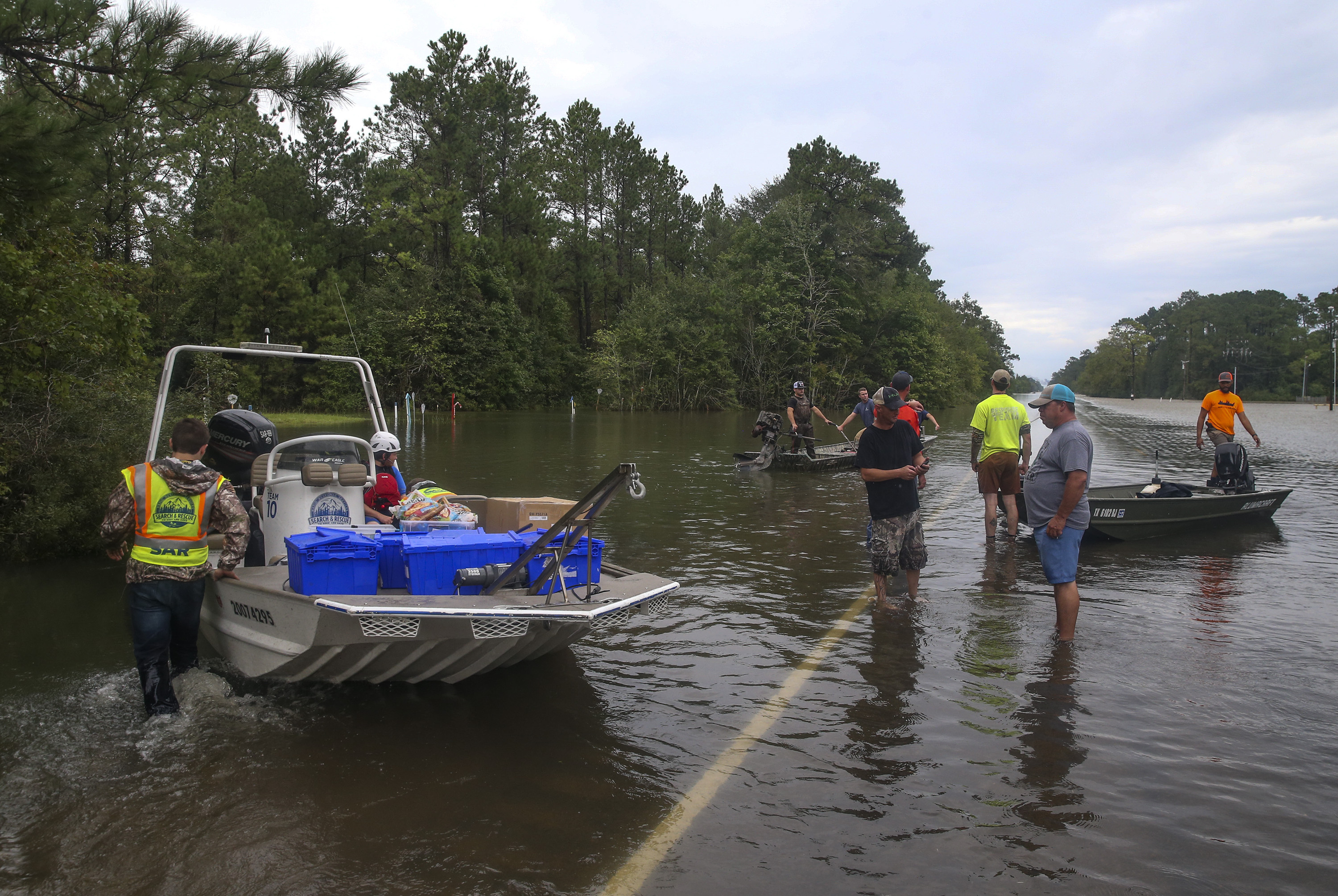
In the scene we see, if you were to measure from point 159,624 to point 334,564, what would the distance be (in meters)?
1.18

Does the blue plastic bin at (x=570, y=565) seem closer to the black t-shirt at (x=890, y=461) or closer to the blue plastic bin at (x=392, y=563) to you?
the blue plastic bin at (x=392, y=563)

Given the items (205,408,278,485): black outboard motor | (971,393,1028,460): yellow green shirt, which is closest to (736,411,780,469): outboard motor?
(971,393,1028,460): yellow green shirt

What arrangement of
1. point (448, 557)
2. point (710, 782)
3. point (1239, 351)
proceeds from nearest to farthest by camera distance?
point (710, 782), point (448, 557), point (1239, 351)

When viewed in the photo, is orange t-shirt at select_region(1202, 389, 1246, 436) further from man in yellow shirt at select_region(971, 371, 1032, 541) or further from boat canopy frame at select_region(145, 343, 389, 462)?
boat canopy frame at select_region(145, 343, 389, 462)

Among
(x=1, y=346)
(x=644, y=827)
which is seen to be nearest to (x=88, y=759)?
(x=644, y=827)

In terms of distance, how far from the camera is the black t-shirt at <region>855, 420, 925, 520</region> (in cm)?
752

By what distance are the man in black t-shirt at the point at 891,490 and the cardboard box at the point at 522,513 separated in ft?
9.04

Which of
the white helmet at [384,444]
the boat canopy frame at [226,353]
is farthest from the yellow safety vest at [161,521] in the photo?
the white helmet at [384,444]

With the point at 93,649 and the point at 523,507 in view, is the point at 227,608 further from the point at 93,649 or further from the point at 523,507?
the point at 523,507

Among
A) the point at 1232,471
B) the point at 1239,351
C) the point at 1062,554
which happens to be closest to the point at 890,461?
the point at 1062,554

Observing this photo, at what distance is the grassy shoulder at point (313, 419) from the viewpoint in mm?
34969

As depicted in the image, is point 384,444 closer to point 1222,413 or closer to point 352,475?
point 352,475

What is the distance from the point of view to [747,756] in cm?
482

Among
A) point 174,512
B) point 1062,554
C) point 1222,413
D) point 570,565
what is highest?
point 1222,413
